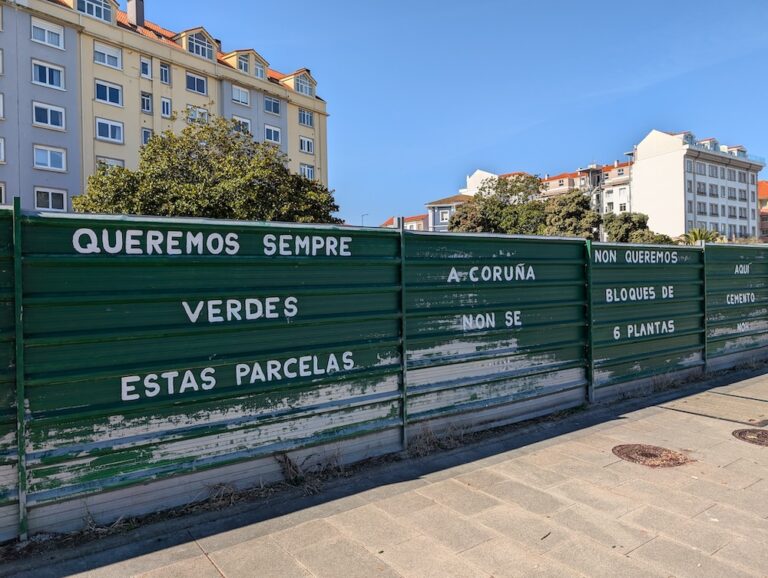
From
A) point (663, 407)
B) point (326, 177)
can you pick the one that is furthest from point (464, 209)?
point (663, 407)

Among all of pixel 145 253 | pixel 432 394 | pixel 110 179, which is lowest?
pixel 432 394

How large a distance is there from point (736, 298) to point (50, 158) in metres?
31.9

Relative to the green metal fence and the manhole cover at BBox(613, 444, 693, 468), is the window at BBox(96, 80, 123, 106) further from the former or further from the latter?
the manhole cover at BBox(613, 444, 693, 468)

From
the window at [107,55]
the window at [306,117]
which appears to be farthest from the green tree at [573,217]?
the window at [107,55]

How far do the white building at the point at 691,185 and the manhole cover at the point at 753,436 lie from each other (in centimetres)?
7569

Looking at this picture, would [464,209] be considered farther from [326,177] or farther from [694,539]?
[694,539]

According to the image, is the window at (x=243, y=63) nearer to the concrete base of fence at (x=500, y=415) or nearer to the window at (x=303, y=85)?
the window at (x=303, y=85)

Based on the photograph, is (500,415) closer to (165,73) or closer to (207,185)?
(207,185)

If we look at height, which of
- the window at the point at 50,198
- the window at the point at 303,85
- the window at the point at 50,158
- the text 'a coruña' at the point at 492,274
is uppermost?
the window at the point at 303,85

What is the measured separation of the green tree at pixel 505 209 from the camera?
4522 cm

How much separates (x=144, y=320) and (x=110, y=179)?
1746 cm

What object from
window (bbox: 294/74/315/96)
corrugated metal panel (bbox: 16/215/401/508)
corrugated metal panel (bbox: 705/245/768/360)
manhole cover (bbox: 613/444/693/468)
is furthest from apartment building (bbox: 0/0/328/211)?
manhole cover (bbox: 613/444/693/468)

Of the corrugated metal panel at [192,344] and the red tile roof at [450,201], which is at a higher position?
the red tile roof at [450,201]

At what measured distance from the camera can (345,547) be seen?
127 inches
